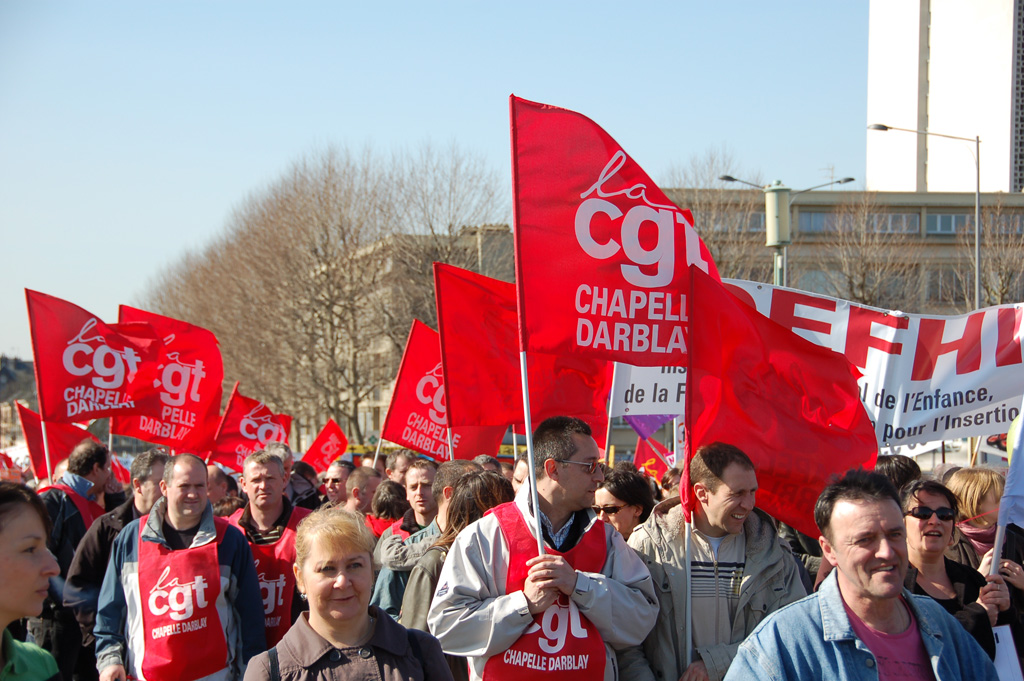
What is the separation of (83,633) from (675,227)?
156 inches

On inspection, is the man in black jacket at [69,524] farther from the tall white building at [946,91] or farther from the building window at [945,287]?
the tall white building at [946,91]

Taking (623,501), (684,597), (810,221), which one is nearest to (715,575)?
(684,597)

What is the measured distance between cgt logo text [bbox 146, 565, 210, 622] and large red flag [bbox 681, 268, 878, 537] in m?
2.43

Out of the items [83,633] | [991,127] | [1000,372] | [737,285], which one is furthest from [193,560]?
[991,127]

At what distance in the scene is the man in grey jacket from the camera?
3873 millimetres

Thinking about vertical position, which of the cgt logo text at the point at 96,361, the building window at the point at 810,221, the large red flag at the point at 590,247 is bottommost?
the cgt logo text at the point at 96,361

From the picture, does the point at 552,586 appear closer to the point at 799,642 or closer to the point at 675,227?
the point at 799,642

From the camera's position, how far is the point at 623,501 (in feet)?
17.2

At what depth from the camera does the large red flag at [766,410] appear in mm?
4480

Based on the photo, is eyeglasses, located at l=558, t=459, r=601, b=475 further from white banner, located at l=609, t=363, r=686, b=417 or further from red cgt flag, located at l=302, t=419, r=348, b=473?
red cgt flag, located at l=302, t=419, r=348, b=473

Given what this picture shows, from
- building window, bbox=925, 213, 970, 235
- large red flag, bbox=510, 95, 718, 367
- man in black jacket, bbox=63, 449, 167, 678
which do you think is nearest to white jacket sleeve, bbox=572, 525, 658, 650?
large red flag, bbox=510, 95, 718, 367

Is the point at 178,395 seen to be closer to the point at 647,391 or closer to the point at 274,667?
the point at 647,391

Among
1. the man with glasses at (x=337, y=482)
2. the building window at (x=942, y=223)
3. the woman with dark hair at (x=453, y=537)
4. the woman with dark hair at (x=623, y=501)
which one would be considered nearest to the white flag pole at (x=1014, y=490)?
the woman with dark hair at (x=623, y=501)

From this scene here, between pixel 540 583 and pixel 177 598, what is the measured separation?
1.94 meters
